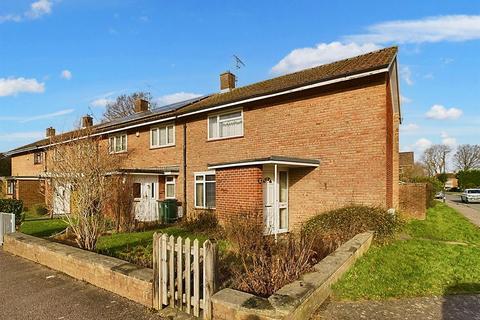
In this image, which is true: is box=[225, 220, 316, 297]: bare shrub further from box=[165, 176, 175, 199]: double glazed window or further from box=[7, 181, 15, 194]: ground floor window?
box=[7, 181, 15, 194]: ground floor window

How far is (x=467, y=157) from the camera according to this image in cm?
7806

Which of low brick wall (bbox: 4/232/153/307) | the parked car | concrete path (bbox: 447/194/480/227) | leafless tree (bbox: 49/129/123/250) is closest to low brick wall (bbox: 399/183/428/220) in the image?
concrete path (bbox: 447/194/480/227)

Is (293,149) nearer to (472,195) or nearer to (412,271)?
(412,271)

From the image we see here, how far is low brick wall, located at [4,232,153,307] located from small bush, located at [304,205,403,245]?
4361 millimetres

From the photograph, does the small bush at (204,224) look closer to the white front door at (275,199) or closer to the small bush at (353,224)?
the white front door at (275,199)

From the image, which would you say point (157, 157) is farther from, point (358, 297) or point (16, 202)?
point (358, 297)

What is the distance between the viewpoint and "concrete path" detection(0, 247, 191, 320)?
16.6 ft

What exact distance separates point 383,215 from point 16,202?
1517 centimetres

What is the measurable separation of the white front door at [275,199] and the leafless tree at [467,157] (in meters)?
79.2

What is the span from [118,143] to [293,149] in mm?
12088

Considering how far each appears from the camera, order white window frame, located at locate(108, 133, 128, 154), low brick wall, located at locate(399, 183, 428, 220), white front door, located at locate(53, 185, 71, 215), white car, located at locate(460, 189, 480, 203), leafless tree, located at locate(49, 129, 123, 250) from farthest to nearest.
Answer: white car, located at locate(460, 189, 480, 203) → white window frame, located at locate(108, 133, 128, 154) → low brick wall, located at locate(399, 183, 428, 220) → white front door, located at locate(53, 185, 71, 215) → leafless tree, located at locate(49, 129, 123, 250)

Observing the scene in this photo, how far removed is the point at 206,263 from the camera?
4641mm

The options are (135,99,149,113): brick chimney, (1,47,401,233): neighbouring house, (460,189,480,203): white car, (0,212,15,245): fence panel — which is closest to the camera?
(1,47,401,233): neighbouring house

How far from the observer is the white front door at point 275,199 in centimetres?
1093
